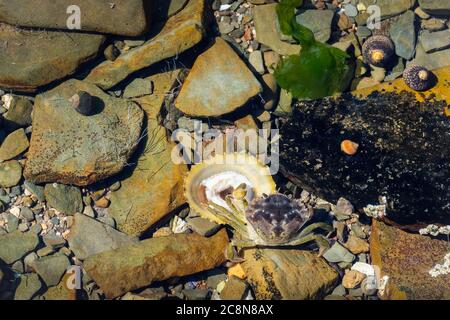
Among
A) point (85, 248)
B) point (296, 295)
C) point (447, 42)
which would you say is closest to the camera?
point (296, 295)

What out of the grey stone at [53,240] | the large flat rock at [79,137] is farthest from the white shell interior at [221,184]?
the grey stone at [53,240]

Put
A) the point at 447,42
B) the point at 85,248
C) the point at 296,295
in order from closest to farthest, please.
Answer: the point at 296,295 → the point at 85,248 → the point at 447,42

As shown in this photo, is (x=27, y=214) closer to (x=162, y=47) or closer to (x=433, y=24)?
(x=162, y=47)

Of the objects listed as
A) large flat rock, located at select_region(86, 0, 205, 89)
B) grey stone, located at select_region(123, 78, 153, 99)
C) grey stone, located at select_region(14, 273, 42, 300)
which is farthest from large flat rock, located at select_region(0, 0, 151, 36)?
grey stone, located at select_region(14, 273, 42, 300)

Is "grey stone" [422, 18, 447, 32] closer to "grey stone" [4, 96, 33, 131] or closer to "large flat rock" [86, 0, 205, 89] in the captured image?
"large flat rock" [86, 0, 205, 89]

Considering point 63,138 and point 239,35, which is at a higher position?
point 239,35

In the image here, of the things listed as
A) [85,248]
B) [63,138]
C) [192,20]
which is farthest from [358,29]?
[85,248]

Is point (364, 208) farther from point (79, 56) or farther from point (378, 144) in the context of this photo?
point (79, 56)
